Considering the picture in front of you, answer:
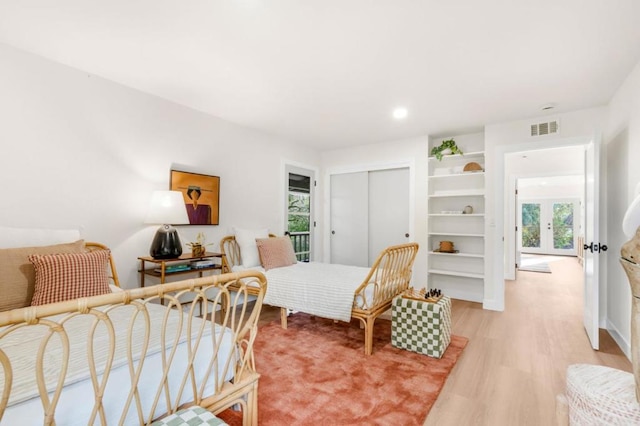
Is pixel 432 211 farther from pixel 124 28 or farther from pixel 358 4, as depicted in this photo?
pixel 124 28

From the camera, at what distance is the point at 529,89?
2871 mm

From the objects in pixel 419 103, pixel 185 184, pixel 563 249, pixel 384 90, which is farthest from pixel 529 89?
pixel 563 249

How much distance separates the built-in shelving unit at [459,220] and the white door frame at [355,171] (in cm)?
26

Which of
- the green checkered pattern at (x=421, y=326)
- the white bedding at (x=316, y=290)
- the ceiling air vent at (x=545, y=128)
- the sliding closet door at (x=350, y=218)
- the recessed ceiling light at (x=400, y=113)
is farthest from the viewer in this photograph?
the sliding closet door at (x=350, y=218)

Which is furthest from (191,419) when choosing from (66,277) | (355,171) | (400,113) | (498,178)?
(355,171)


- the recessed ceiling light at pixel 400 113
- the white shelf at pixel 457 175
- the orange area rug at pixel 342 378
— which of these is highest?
the recessed ceiling light at pixel 400 113

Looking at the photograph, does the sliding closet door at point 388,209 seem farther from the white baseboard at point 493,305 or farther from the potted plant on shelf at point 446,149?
the white baseboard at point 493,305

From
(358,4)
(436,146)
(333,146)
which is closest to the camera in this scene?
(358,4)

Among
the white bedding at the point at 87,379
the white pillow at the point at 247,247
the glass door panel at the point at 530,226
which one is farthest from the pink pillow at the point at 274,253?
the glass door panel at the point at 530,226

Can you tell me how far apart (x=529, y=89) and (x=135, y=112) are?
377 cm

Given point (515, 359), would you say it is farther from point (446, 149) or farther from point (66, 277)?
point (66, 277)

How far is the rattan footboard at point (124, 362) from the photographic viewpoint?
0.84 meters

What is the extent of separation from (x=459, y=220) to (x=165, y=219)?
152 inches

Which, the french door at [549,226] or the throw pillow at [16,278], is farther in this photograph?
the french door at [549,226]
